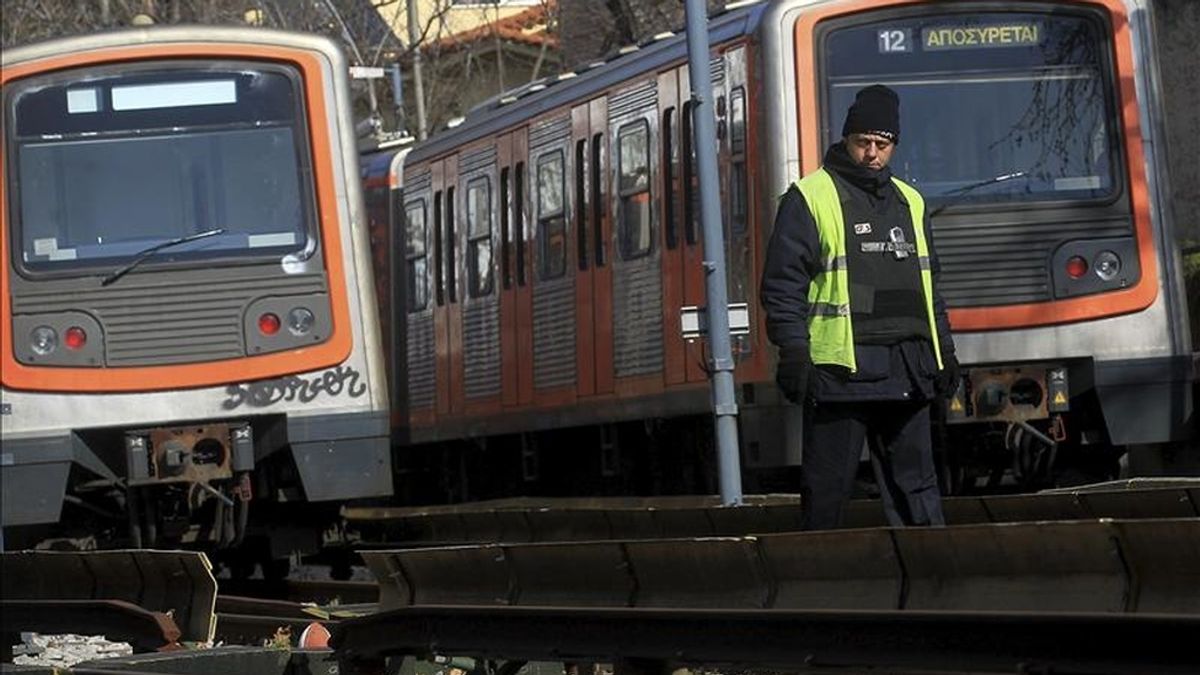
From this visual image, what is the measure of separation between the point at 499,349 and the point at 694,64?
229 inches

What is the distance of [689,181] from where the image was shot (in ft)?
56.1

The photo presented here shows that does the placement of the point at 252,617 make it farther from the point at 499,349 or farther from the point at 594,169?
the point at 499,349

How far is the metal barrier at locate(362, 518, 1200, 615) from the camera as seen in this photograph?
6840 millimetres

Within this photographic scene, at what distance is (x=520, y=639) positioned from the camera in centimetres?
799

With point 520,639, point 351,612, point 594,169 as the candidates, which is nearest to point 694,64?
point 594,169

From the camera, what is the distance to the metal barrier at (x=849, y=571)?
684 centimetres

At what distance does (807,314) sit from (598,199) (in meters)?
9.27

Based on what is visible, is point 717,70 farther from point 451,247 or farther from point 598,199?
point 451,247

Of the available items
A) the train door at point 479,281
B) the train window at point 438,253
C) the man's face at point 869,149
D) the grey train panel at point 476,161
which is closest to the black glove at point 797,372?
the man's face at point 869,149

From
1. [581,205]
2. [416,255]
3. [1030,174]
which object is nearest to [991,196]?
[1030,174]

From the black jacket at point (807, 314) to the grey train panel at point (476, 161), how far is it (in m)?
11.6

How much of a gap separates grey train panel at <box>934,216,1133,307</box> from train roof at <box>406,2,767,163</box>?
1.57 m

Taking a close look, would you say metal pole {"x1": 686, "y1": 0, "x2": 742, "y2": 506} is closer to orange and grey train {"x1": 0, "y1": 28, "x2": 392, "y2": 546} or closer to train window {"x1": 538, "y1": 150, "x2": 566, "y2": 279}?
orange and grey train {"x1": 0, "y1": 28, "x2": 392, "y2": 546}

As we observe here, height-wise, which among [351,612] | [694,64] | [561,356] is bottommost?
[351,612]
